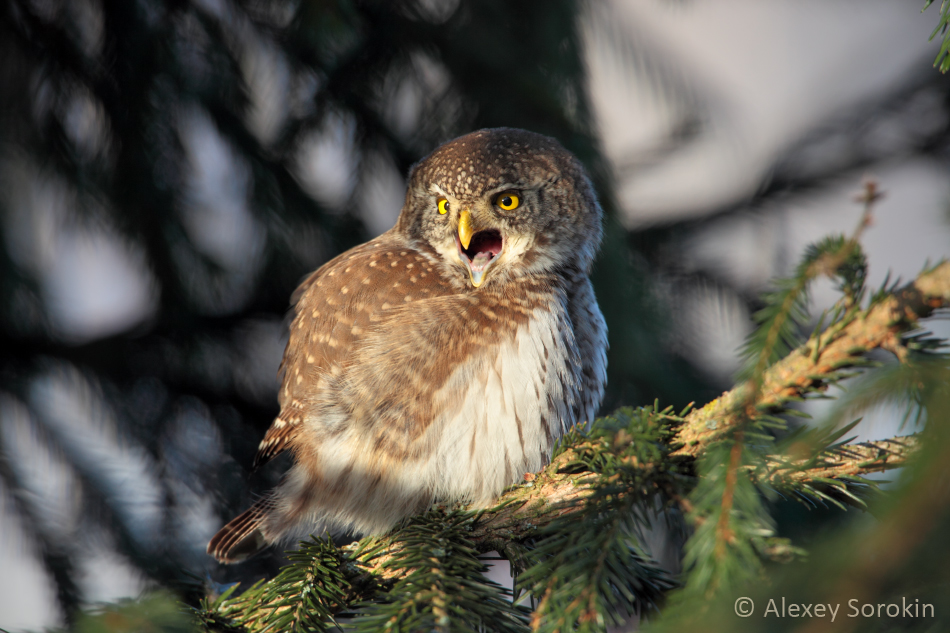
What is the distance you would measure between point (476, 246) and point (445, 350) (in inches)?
24.5

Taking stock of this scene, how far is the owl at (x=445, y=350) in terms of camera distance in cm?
178

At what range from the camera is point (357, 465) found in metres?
1.86

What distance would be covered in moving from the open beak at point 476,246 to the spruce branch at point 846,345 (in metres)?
1.28

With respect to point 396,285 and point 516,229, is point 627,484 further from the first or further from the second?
point 516,229

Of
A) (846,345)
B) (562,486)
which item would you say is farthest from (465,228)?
(846,345)

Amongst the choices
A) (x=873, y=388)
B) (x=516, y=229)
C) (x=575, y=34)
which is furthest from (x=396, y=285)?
(x=873, y=388)

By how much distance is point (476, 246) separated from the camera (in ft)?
7.55

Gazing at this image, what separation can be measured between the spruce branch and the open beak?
1277mm

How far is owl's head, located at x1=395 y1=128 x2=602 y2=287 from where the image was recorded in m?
2.17

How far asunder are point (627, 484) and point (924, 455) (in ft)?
1.59

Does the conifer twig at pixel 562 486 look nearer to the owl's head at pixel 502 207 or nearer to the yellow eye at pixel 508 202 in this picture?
the owl's head at pixel 502 207

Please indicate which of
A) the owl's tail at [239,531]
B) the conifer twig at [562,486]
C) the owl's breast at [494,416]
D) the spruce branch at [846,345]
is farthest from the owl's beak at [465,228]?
the spruce branch at [846,345]

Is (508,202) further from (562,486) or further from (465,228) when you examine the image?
(562,486)

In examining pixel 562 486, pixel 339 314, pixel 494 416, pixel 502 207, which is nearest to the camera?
pixel 562 486
